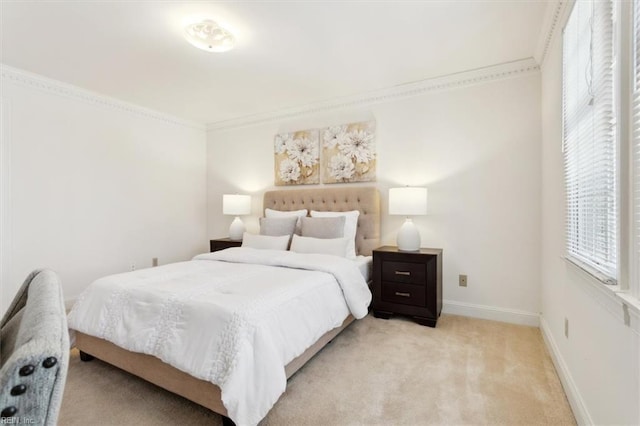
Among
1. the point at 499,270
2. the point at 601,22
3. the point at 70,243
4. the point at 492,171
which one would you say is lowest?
the point at 499,270

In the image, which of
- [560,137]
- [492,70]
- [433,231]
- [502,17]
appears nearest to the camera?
[560,137]

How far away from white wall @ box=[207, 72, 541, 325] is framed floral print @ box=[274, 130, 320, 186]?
26.3 inches

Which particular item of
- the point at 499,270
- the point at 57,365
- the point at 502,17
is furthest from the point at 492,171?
the point at 57,365

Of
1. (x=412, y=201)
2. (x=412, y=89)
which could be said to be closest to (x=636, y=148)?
(x=412, y=201)

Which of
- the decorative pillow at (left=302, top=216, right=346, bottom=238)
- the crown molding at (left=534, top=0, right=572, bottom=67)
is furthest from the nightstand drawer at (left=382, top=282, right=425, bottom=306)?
the crown molding at (left=534, top=0, right=572, bottom=67)

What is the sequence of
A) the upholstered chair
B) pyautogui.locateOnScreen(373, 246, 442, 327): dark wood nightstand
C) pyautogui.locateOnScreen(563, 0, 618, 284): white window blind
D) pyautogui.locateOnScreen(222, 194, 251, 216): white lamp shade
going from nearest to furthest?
the upholstered chair < pyautogui.locateOnScreen(563, 0, 618, 284): white window blind < pyautogui.locateOnScreen(373, 246, 442, 327): dark wood nightstand < pyautogui.locateOnScreen(222, 194, 251, 216): white lamp shade

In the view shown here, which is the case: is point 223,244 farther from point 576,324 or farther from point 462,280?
point 576,324

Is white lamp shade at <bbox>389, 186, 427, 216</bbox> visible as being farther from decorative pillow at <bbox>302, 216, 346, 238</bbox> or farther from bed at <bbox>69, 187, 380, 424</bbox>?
decorative pillow at <bbox>302, 216, 346, 238</bbox>

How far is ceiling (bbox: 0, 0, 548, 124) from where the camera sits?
6.84ft

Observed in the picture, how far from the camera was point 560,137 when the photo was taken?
2059 millimetres

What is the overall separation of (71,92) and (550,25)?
453 cm

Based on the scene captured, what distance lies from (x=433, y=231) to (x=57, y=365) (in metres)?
3.25

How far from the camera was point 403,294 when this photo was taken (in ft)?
9.51

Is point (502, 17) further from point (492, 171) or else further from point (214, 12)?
point (214, 12)
